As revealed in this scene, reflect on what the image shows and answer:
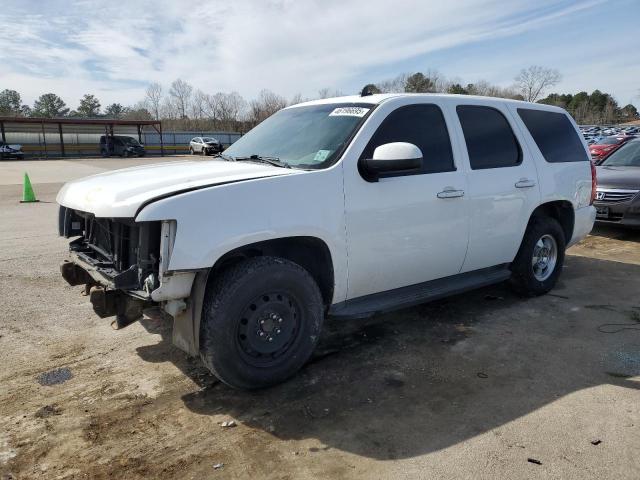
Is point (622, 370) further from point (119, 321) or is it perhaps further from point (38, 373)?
point (38, 373)

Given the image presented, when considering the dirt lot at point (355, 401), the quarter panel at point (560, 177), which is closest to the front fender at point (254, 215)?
the dirt lot at point (355, 401)

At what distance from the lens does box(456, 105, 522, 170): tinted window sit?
446 centimetres

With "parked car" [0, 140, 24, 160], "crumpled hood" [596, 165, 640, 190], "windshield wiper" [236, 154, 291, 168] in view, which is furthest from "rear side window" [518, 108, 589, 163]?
"parked car" [0, 140, 24, 160]

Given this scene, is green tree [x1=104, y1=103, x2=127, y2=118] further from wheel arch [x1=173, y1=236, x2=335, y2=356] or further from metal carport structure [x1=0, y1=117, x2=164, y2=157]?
wheel arch [x1=173, y1=236, x2=335, y2=356]

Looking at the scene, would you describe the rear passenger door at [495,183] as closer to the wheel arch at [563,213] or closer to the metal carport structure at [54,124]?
the wheel arch at [563,213]

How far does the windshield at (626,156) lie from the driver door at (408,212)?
714 cm

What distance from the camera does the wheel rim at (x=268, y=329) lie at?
10.7 ft

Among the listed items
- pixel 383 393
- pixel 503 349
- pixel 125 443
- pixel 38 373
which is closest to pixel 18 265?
pixel 38 373

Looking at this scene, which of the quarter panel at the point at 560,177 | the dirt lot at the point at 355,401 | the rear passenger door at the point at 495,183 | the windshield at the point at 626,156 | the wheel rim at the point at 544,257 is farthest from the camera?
the windshield at the point at 626,156

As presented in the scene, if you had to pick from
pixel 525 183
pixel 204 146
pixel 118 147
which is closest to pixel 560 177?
pixel 525 183

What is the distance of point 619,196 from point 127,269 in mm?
8306

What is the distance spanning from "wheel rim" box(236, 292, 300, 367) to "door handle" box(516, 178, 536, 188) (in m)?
2.62

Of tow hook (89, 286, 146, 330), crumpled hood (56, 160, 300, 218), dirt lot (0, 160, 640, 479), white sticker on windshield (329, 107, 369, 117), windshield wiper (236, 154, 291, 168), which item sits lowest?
dirt lot (0, 160, 640, 479)

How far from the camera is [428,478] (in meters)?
2.59
